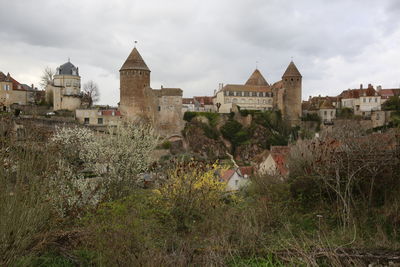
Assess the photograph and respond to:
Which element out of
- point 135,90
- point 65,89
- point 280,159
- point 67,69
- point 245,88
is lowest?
point 280,159

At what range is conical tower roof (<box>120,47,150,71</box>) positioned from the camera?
44.3 metres

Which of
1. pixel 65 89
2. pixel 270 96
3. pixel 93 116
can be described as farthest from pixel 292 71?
pixel 65 89

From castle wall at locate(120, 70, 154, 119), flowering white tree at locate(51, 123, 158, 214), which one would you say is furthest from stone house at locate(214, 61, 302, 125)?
flowering white tree at locate(51, 123, 158, 214)

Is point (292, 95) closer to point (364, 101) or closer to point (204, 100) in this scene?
point (364, 101)

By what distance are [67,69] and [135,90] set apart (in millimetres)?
14418

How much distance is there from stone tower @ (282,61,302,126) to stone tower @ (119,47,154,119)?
63.8 feet

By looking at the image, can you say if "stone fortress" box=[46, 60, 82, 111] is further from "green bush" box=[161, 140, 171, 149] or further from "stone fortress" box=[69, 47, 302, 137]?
"green bush" box=[161, 140, 171, 149]

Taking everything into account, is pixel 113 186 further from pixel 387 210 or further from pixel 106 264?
pixel 387 210

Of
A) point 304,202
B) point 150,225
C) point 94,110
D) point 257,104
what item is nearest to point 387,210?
point 304,202

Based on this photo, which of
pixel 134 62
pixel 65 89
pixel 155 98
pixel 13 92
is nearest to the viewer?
pixel 134 62

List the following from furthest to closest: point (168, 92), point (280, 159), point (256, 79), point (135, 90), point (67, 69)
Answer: point (256, 79), point (67, 69), point (168, 92), point (135, 90), point (280, 159)

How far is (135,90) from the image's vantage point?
4441 centimetres

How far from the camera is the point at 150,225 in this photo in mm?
A: 8883

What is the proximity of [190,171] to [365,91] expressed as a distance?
184 feet
